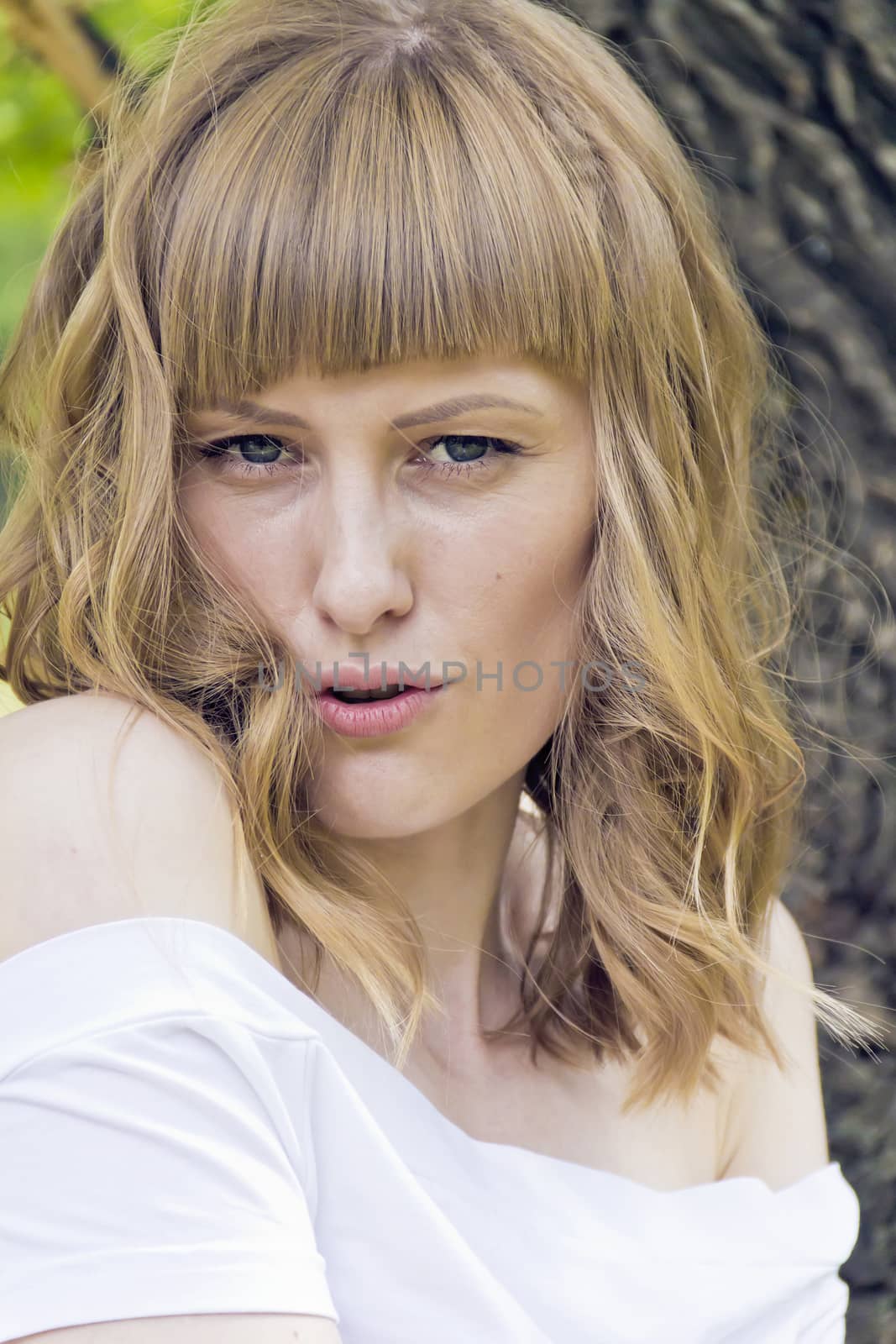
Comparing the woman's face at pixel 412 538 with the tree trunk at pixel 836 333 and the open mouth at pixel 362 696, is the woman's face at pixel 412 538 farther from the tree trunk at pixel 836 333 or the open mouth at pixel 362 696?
the tree trunk at pixel 836 333

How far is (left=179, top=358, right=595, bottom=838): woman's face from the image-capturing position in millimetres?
1344

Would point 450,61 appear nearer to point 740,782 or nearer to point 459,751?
point 459,751

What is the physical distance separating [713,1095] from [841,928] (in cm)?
49

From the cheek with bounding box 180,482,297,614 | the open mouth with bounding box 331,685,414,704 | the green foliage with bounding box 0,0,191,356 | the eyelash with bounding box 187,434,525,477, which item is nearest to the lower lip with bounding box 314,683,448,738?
the open mouth with bounding box 331,685,414,704

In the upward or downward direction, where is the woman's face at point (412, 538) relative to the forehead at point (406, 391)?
downward

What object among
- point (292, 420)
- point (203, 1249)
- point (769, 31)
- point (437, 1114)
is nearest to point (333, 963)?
point (437, 1114)

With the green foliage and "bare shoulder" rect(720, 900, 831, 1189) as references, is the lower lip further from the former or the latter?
the green foliage

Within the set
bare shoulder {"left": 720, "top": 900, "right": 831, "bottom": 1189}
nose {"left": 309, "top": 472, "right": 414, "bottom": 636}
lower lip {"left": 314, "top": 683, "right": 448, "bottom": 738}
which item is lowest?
bare shoulder {"left": 720, "top": 900, "right": 831, "bottom": 1189}

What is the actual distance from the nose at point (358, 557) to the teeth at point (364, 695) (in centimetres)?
9

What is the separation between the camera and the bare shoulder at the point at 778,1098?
188 centimetres

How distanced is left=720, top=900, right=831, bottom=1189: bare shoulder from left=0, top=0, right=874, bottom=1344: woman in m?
0.10

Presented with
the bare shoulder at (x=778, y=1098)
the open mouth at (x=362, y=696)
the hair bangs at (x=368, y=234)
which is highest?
the hair bangs at (x=368, y=234)

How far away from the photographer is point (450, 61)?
1.42 meters

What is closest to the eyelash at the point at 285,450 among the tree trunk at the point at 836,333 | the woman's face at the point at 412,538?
the woman's face at the point at 412,538
